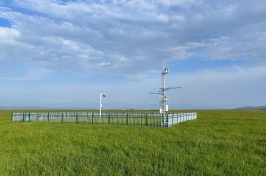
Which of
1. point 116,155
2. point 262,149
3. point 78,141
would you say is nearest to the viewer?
point 116,155

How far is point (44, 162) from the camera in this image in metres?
8.30

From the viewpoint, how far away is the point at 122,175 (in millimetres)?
6922

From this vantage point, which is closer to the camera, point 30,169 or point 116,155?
point 30,169

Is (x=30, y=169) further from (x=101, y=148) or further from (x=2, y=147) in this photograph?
(x=2, y=147)

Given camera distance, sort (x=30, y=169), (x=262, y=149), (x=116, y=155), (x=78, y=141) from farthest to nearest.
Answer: (x=78, y=141)
(x=262, y=149)
(x=116, y=155)
(x=30, y=169)

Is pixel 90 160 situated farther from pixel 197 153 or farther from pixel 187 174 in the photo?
pixel 197 153

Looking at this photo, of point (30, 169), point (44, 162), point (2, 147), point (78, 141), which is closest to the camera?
point (30, 169)

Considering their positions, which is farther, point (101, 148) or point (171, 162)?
point (101, 148)

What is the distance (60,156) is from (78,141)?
3649 millimetres

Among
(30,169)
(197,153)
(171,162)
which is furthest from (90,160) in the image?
(197,153)

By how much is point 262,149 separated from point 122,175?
6.34 metres

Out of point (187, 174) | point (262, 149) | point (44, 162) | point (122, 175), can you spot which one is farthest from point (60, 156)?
point (262, 149)

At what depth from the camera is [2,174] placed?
6973mm

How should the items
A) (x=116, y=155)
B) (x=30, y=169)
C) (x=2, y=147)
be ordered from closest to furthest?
(x=30, y=169) → (x=116, y=155) → (x=2, y=147)
